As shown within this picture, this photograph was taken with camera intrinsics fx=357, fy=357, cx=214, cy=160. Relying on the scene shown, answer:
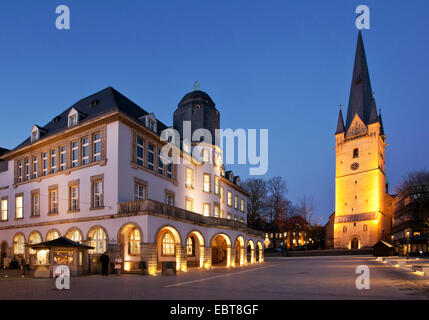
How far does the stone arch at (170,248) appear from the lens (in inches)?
1104

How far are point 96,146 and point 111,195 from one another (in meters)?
4.58

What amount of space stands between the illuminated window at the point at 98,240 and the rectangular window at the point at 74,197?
10.8 feet

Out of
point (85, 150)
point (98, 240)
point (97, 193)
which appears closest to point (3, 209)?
point (85, 150)

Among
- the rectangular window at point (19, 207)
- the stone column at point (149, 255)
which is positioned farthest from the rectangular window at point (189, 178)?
the rectangular window at point (19, 207)

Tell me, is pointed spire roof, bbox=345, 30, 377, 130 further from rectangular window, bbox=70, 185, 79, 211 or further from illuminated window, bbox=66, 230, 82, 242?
illuminated window, bbox=66, 230, 82, 242

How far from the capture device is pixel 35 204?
33719 mm

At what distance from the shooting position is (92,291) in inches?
573

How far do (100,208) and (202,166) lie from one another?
1540cm

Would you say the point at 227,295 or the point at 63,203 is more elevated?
the point at 63,203

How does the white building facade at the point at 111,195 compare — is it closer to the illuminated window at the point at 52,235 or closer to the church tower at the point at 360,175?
the illuminated window at the point at 52,235
